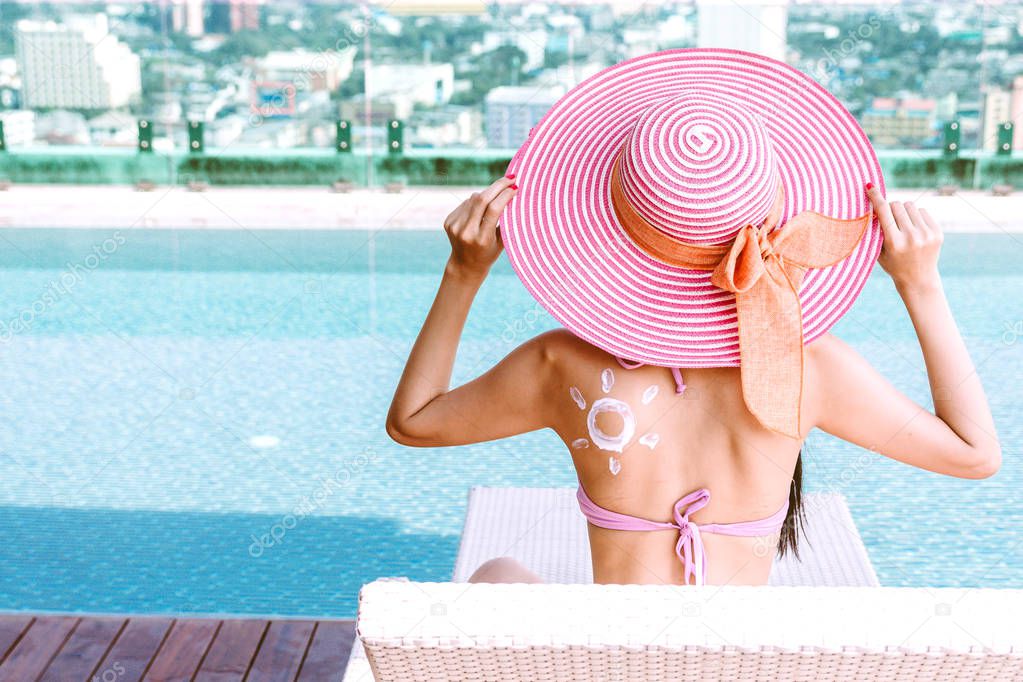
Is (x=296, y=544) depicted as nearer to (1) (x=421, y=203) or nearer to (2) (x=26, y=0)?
(1) (x=421, y=203)

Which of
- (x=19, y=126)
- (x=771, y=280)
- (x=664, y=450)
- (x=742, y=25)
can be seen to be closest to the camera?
(x=771, y=280)

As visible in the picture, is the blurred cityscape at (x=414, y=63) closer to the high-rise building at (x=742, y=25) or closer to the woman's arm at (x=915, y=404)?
the high-rise building at (x=742, y=25)

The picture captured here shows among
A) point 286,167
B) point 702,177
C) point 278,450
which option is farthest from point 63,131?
point 702,177

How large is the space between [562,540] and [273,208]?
7548 mm

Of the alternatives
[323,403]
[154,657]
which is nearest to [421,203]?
[323,403]

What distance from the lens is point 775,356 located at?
1.21 meters

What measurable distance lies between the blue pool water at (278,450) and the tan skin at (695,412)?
5.37 feet

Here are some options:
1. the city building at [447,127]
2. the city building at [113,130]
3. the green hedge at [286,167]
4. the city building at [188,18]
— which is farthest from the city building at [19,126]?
the city building at [447,127]

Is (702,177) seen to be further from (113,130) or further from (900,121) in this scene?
(113,130)

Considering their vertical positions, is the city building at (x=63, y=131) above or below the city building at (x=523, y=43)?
below

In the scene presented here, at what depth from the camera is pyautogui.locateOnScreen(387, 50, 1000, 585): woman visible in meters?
1.20

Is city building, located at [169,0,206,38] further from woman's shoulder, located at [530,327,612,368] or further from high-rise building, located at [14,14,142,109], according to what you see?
woman's shoulder, located at [530,327,612,368]

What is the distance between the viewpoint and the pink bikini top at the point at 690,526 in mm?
1314

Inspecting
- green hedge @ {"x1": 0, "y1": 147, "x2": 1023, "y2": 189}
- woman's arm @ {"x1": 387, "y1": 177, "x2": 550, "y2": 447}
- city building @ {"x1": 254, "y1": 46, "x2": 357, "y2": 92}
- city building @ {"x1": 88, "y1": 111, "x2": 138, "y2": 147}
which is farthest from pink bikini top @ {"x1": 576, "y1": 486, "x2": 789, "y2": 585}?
city building @ {"x1": 254, "y1": 46, "x2": 357, "y2": 92}
